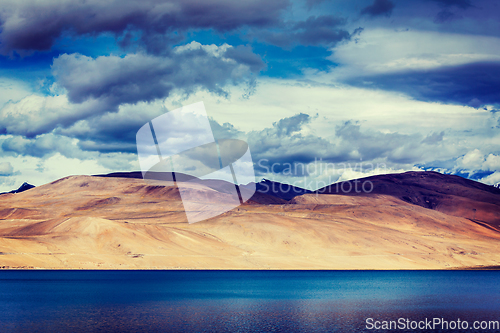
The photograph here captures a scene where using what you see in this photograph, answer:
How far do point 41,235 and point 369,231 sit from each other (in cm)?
8871

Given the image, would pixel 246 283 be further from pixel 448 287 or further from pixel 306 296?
pixel 448 287

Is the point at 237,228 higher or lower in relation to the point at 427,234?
higher

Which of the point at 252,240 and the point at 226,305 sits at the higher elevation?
the point at 226,305

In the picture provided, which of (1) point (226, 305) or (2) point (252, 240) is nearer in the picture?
(1) point (226, 305)

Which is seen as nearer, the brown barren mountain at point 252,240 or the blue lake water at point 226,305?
the blue lake water at point 226,305

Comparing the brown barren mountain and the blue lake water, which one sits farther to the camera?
the brown barren mountain

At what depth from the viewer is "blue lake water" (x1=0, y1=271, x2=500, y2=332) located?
132 feet

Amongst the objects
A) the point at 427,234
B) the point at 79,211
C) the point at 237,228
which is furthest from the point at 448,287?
the point at 79,211

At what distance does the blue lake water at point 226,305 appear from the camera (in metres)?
40.4

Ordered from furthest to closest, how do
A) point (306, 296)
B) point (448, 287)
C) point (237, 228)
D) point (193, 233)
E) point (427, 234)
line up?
point (427, 234) → point (237, 228) → point (193, 233) → point (448, 287) → point (306, 296)

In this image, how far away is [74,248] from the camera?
330ft

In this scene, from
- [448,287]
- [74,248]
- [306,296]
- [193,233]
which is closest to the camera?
[306,296]

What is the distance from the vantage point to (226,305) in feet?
174

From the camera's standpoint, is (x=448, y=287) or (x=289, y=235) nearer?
(x=448, y=287)
